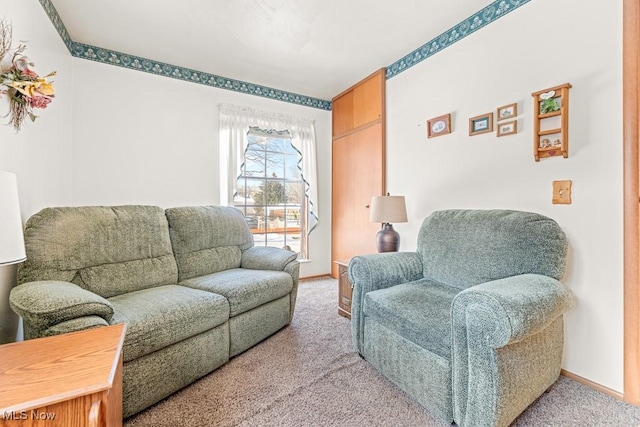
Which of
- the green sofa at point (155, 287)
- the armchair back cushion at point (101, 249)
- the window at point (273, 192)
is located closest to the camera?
the green sofa at point (155, 287)

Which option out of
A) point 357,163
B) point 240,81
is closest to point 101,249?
point 240,81

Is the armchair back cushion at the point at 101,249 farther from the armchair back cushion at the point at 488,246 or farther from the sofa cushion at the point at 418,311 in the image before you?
the armchair back cushion at the point at 488,246

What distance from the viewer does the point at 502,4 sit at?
83.4 inches

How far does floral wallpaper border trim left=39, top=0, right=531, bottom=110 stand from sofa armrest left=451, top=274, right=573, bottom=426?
2.01m

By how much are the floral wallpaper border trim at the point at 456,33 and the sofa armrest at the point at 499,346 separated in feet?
6.43

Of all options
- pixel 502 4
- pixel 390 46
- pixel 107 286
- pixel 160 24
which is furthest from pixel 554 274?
pixel 160 24

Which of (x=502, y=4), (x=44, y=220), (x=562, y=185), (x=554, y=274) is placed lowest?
(x=554, y=274)

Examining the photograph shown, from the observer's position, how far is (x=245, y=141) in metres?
3.55

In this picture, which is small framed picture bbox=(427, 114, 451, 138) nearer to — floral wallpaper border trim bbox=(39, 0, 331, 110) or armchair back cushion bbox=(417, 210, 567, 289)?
armchair back cushion bbox=(417, 210, 567, 289)

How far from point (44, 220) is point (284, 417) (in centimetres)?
180

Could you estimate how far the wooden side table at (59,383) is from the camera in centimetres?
74

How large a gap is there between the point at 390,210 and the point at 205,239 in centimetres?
166

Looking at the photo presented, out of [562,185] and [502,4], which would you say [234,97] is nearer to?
Result: [502,4]

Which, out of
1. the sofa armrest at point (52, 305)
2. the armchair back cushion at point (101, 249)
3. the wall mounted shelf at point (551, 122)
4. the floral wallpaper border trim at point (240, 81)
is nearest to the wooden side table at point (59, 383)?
the sofa armrest at point (52, 305)
